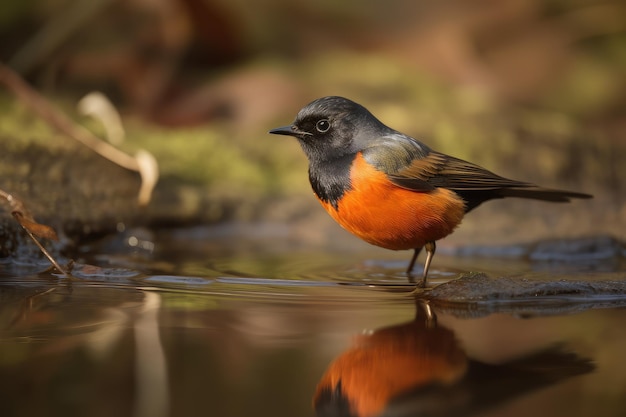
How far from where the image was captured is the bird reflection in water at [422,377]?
1.94 metres

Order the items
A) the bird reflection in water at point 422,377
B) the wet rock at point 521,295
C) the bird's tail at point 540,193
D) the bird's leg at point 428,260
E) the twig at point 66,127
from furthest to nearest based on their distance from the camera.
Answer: the twig at point 66,127 < the bird's tail at point 540,193 < the bird's leg at point 428,260 < the wet rock at point 521,295 < the bird reflection in water at point 422,377

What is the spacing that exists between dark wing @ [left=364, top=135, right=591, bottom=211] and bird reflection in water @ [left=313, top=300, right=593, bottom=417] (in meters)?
1.38

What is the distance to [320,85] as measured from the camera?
701 centimetres

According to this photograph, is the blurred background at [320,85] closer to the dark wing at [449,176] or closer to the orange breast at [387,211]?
the dark wing at [449,176]

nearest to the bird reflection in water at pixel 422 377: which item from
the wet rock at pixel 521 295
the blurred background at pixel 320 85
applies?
the wet rock at pixel 521 295

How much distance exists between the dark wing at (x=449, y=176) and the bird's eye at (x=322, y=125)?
0.96 feet

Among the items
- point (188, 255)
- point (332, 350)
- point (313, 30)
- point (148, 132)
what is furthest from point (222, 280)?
point (313, 30)

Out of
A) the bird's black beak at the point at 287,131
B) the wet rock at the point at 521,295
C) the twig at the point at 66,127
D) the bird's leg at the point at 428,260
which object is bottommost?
the wet rock at the point at 521,295

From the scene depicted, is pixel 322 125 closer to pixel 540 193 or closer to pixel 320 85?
pixel 540 193

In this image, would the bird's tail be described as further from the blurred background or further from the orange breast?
the blurred background

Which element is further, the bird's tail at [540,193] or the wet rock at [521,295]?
the bird's tail at [540,193]

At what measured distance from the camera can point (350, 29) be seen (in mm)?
7605

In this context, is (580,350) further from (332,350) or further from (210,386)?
(210,386)

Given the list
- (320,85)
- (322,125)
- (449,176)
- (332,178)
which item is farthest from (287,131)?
(320,85)
